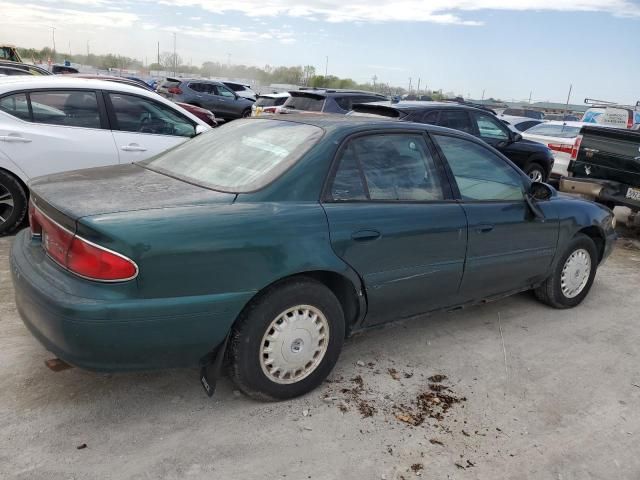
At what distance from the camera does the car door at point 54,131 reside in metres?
5.55

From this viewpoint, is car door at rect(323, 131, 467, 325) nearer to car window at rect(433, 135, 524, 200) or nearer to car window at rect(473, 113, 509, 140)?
car window at rect(433, 135, 524, 200)

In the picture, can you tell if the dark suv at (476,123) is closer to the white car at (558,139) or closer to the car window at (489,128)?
the car window at (489,128)

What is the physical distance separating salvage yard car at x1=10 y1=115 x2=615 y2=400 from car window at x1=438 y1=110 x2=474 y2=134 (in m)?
4.53

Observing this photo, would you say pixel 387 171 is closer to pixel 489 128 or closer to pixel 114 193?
pixel 114 193

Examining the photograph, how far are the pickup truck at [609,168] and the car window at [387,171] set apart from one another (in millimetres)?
4922

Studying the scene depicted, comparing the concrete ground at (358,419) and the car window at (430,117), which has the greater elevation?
the car window at (430,117)

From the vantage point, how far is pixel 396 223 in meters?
3.40

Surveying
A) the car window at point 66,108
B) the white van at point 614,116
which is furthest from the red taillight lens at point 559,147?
the car window at point 66,108

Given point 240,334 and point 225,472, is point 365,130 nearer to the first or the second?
point 240,334

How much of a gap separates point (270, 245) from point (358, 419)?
1058mm

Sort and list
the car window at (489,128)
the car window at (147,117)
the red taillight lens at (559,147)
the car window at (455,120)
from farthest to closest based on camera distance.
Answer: the red taillight lens at (559,147), the car window at (489,128), the car window at (455,120), the car window at (147,117)

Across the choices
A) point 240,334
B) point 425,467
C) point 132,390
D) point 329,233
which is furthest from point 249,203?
point 425,467

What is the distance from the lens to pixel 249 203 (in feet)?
9.62

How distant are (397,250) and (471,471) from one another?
4.15 ft
